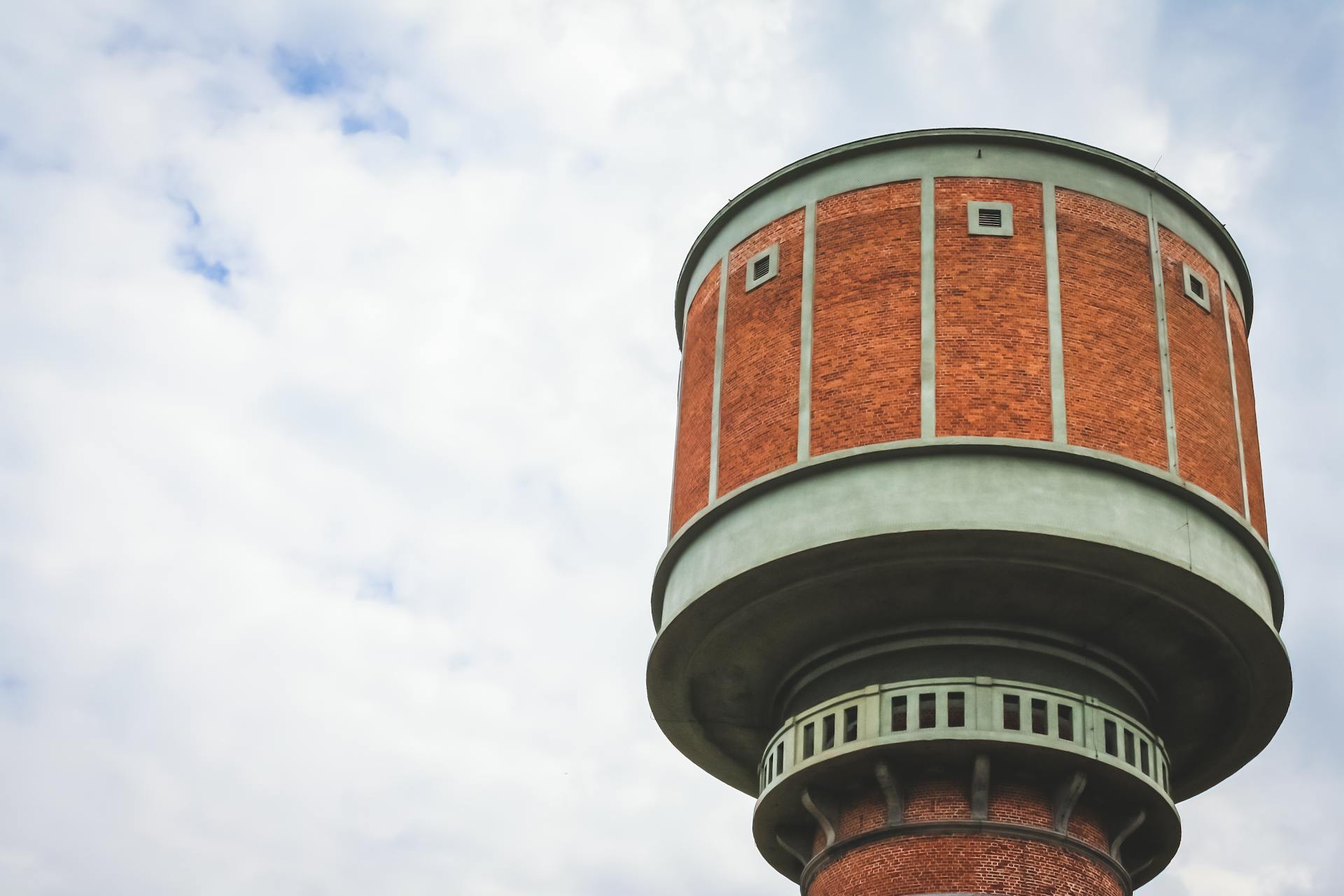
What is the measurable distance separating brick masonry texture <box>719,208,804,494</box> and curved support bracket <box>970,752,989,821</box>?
417 centimetres

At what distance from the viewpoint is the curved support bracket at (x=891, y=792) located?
19422 millimetres

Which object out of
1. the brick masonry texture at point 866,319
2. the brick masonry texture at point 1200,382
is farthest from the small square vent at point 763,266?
the brick masonry texture at point 1200,382

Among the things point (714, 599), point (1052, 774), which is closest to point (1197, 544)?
point (1052, 774)

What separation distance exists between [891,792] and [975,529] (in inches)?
129

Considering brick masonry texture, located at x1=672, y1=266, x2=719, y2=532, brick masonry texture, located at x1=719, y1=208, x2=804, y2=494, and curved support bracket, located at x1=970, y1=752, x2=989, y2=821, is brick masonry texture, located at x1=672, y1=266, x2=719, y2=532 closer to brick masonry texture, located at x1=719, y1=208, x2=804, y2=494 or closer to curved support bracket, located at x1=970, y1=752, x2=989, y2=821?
brick masonry texture, located at x1=719, y1=208, x2=804, y2=494

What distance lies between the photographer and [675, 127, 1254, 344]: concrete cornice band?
71.6 feet

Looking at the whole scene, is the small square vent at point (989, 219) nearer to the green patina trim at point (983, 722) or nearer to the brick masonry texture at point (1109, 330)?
the brick masonry texture at point (1109, 330)

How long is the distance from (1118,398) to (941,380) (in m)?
2.13

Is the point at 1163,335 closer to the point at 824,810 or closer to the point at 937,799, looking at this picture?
the point at 937,799

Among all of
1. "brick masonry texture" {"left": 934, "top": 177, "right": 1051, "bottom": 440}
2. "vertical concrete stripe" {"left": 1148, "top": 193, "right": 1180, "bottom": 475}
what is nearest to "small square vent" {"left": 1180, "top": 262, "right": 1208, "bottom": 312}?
"vertical concrete stripe" {"left": 1148, "top": 193, "right": 1180, "bottom": 475}

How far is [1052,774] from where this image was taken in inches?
770

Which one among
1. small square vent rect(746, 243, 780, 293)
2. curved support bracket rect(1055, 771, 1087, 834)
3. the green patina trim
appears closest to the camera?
the green patina trim

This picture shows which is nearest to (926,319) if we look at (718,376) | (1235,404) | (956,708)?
(718,376)

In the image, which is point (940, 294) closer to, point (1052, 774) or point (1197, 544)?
point (1197, 544)
